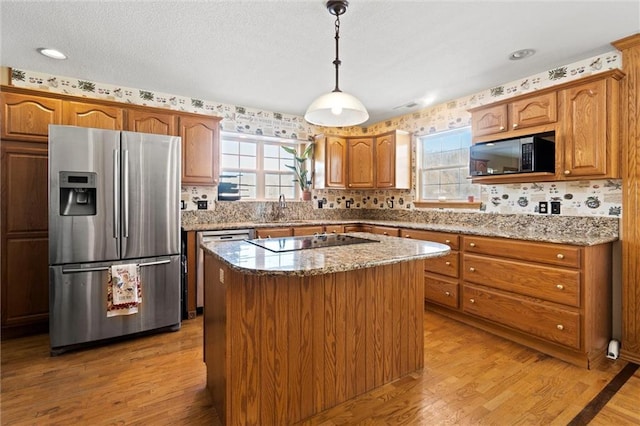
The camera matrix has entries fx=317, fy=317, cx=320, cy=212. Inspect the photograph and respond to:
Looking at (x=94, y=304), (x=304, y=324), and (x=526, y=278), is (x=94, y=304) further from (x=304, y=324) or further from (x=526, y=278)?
(x=526, y=278)

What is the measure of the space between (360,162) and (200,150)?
2231 mm

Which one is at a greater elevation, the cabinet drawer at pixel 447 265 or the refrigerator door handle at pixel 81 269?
the refrigerator door handle at pixel 81 269

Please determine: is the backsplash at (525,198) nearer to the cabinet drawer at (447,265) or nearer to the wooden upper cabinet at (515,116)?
the wooden upper cabinet at (515,116)

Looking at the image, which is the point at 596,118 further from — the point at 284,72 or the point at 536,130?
the point at 284,72

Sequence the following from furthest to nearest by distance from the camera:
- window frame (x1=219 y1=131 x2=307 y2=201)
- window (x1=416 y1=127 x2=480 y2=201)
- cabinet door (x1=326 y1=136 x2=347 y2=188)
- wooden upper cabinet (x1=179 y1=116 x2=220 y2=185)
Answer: cabinet door (x1=326 y1=136 x2=347 y2=188)
window frame (x1=219 y1=131 x2=307 y2=201)
window (x1=416 y1=127 x2=480 y2=201)
wooden upper cabinet (x1=179 y1=116 x2=220 y2=185)

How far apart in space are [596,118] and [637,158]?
412 millimetres

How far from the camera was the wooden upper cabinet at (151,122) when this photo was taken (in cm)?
324

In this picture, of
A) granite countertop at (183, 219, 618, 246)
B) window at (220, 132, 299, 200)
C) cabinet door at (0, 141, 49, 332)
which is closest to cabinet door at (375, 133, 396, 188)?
granite countertop at (183, 219, 618, 246)

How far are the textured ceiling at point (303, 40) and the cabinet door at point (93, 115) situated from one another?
1.13ft

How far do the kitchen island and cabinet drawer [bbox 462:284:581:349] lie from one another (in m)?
1.09

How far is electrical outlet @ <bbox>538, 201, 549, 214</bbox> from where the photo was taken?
3.03 meters

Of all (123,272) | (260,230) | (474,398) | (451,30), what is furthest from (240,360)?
(451,30)

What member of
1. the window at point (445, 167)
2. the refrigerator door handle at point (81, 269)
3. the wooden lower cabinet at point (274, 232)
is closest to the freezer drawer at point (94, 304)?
the refrigerator door handle at point (81, 269)

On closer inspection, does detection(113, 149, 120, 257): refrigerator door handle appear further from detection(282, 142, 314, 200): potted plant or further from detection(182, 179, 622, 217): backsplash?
detection(282, 142, 314, 200): potted plant
